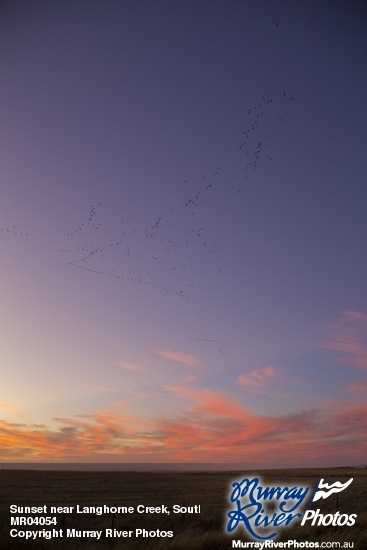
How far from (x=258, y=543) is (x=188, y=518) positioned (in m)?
7.95

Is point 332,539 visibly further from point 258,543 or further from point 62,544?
point 62,544

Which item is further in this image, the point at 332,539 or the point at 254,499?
the point at 254,499

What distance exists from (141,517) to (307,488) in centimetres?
1021

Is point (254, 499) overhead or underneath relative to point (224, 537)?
overhead

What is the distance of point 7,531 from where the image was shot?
54.2 feet

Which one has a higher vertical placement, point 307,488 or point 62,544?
point 307,488

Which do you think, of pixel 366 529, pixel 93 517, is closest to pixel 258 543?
pixel 366 529

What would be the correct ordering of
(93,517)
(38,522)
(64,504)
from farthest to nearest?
(64,504) < (93,517) < (38,522)

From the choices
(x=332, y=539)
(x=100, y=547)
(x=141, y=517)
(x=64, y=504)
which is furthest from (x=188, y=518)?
(x=64, y=504)

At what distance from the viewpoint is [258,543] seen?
14.6 metres

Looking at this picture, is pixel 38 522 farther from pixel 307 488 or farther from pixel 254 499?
pixel 307 488

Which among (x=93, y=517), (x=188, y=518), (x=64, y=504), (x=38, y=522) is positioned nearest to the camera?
(x=38, y=522)

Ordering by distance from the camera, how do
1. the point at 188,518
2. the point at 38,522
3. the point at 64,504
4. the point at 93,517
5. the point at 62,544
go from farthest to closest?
the point at 64,504, the point at 93,517, the point at 188,518, the point at 38,522, the point at 62,544

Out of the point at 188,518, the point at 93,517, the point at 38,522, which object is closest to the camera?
the point at 38,522
